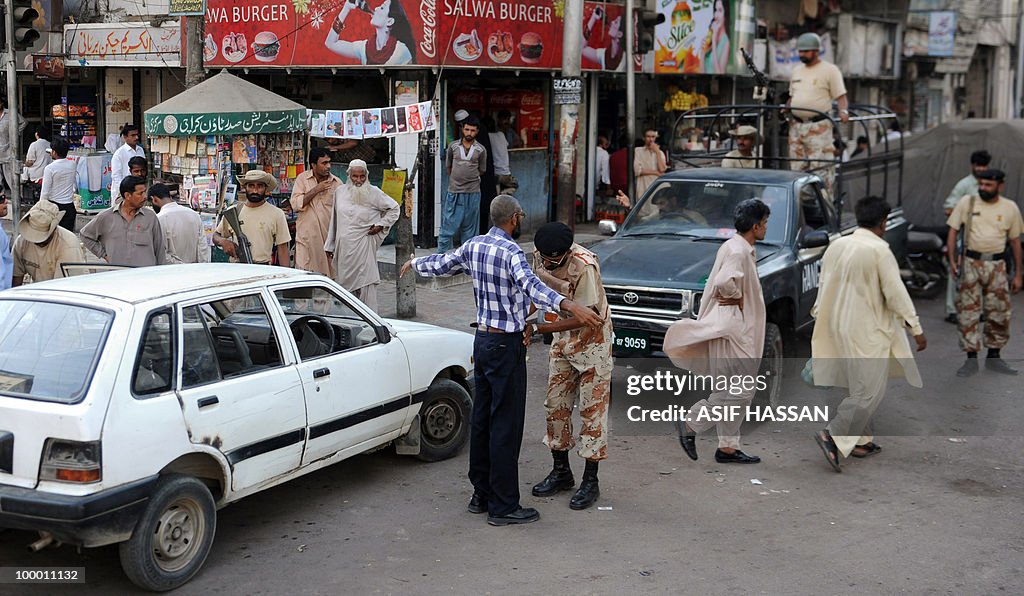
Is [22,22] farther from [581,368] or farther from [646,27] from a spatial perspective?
[646,27]

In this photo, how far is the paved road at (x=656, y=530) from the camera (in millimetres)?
5203

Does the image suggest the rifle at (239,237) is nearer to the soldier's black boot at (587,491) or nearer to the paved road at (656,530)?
the paved road at (656,530)

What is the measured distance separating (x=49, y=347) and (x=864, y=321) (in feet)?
15.8

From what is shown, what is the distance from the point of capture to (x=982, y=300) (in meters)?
9.56

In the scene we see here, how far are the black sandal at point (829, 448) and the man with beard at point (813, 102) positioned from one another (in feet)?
17.6

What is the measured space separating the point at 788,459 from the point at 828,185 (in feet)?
16.9

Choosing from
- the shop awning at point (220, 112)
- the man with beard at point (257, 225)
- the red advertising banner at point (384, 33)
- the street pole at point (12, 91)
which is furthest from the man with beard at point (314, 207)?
the red advertising banner at point (384, 33)

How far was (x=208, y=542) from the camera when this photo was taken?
5.19 meters

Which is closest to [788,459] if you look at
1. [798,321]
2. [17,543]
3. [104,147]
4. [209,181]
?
[798,321]

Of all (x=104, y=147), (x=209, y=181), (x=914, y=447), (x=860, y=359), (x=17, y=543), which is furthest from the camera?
(x=104, y=147)

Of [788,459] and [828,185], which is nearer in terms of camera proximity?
[788,459]

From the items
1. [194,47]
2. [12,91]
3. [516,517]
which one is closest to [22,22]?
[12,91]

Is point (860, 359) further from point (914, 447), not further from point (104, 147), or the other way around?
point (104, 147)

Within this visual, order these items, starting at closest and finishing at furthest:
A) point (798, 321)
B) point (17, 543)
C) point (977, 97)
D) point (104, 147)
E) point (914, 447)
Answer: point (17, 543)
point (914, 447)
point (798, 321)
point (104, 147)
point (977, 97)
